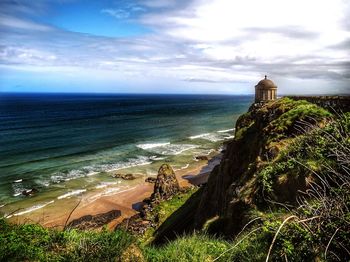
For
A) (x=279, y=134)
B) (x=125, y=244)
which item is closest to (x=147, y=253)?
(x=125, y=244)

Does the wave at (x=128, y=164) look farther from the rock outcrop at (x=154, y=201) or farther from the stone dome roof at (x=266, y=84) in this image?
the stone dome roof at (x=266, y=84)

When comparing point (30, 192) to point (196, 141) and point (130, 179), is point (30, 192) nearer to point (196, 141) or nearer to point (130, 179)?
point (130, 179)

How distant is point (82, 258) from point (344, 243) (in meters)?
6.13

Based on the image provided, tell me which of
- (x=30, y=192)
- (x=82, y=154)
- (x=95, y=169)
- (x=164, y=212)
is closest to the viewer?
(x=164, y=212)

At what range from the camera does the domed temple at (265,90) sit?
3581 cm

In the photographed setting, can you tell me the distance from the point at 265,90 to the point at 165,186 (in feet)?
54.8

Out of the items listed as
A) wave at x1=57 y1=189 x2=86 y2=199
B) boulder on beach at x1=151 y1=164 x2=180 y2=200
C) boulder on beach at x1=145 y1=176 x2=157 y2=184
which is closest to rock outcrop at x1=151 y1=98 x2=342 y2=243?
boulder on beach at x1=151 y1=164 x2=180 y2=200

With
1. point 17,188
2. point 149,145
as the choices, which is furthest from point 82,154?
point 17,188

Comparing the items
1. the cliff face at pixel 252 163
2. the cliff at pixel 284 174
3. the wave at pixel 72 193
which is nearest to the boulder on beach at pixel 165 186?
the cliff at pixel 284 174

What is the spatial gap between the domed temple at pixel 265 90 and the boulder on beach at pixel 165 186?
13950 mm

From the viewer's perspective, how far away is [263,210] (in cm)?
1093

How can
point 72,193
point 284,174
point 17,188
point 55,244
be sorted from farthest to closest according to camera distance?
point 17,188, point 72,193, point 284,174, point 55,244

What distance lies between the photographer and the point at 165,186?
32062 millimetres

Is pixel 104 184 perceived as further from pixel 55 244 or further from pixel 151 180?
pixel 55 244
